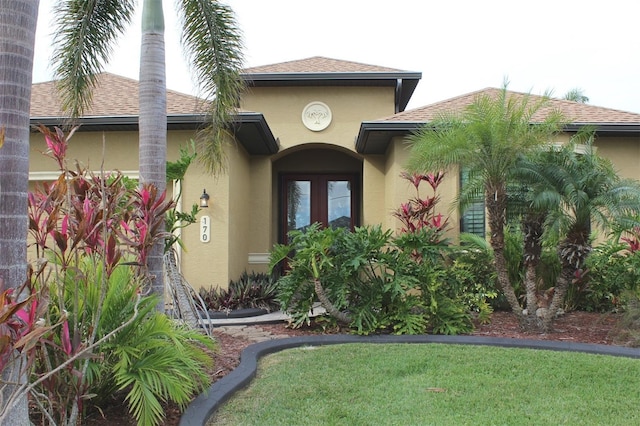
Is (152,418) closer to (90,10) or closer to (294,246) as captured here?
(294,246)

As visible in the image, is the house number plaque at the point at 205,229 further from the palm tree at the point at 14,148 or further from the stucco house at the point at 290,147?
the palm tree at the point at 14,148

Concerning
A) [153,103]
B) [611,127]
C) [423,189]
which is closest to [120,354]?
[153,103]

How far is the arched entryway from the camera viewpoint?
1320 centimetres

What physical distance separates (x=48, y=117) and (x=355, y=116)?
23.2 feet

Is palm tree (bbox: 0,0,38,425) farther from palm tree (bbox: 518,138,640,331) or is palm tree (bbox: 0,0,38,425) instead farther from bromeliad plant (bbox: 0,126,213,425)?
palm tree (bbox: 518,138,640,331)

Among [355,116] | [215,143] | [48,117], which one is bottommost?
[215,143]

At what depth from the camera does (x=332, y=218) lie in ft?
43.6

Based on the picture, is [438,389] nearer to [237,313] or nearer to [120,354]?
[120,354]

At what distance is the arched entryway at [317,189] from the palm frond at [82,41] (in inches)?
262

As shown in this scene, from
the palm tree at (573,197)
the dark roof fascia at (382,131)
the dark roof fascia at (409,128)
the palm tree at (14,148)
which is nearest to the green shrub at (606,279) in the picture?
the palm tree at (573,197)

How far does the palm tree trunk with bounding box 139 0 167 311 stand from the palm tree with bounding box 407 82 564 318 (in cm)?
401

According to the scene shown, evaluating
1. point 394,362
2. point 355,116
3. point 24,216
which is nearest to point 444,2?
point 355,116

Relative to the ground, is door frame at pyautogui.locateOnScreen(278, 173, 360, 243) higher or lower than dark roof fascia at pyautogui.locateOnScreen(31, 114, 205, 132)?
lower

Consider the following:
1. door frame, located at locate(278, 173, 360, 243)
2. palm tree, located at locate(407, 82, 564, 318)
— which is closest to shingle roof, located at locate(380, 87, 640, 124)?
palm tree, located at locate(407, 82, 564, 318)
